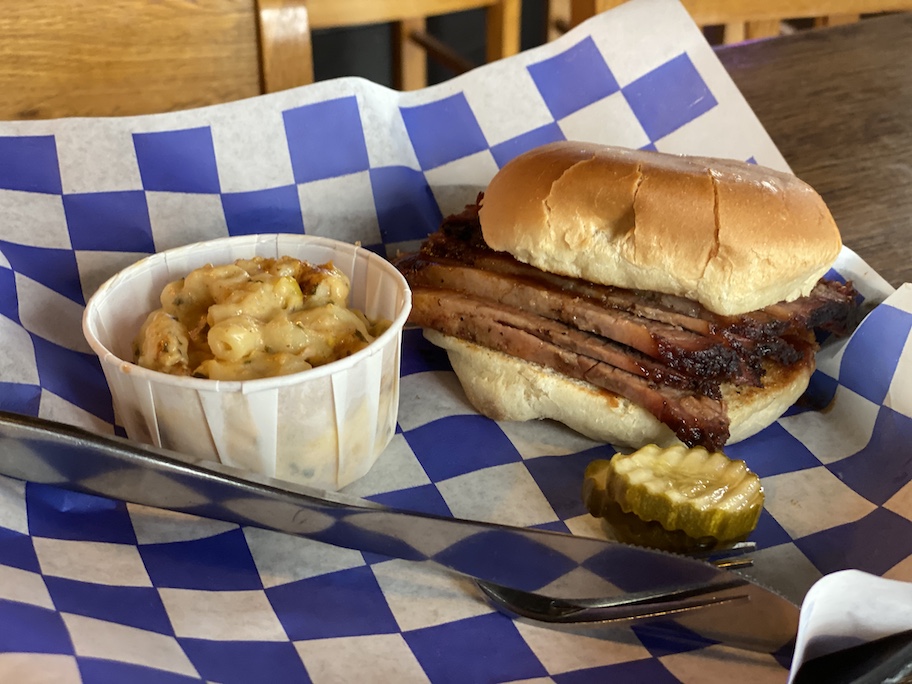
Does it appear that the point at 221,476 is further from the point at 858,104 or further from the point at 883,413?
the point at 858,104

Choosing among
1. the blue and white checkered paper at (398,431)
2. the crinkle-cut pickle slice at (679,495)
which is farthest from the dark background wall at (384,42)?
the crinkle-cut pickle slice at (679,495)

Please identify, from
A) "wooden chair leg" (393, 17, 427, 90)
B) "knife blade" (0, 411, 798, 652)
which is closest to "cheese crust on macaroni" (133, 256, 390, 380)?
"knife blade" (0, 411, 798, 652)

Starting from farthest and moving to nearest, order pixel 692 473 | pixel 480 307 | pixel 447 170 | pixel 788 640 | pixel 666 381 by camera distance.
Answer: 1. pixel 447 170
2. pixel 480 307
3. pixel 666 381
4. pixel 692 473
5. pixel 788 640

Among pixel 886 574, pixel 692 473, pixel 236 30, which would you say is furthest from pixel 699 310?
pixel 236 30

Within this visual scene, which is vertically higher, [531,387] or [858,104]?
[858,104]

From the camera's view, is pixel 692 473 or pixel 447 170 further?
pixel 447 170

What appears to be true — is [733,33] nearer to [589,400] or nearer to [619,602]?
[589,400]

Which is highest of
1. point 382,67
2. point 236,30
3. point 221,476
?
point 236,30
